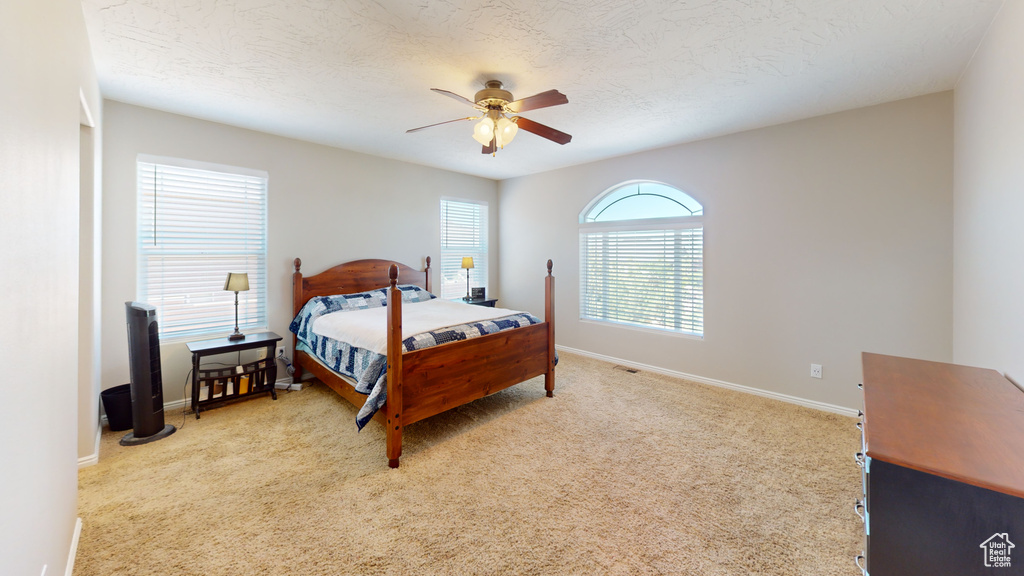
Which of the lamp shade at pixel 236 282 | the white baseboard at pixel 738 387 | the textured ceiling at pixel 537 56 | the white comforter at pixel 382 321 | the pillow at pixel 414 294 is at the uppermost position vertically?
the textured ceiling at pixel 537 56

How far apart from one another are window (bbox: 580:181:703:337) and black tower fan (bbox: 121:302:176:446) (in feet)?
13.7

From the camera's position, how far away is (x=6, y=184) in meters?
0.89

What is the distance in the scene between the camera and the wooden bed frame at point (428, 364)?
2375 millimetres

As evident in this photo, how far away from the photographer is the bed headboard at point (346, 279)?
3.86 m

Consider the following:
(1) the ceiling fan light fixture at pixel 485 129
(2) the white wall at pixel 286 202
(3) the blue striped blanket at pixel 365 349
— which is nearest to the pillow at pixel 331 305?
(3) the blue striped blanket at pixel 365 349

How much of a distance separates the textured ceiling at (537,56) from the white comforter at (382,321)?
68.0 inches

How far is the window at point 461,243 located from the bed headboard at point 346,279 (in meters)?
0.60

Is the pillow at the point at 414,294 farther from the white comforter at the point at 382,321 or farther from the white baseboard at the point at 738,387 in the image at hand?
the white baseboard at the point at 738,387

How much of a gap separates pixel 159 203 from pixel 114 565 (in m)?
2.76

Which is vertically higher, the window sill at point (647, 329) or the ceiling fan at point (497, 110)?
the ceiling fan at point (497, 110)

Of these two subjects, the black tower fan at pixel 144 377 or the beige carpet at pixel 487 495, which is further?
the black tower fan at pixel 144 377

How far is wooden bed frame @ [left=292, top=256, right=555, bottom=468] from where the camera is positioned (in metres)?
2.38

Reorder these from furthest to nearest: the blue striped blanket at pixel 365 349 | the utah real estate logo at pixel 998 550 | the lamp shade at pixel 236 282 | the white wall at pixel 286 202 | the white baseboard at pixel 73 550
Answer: the lamp shade at pixel 236 282 < the white wall at pixel 286 202 < the blue striped blanket at pixel 365 349 < the white baseboard at pixel 73 550 < the utah real estate logo at pixel 998 550

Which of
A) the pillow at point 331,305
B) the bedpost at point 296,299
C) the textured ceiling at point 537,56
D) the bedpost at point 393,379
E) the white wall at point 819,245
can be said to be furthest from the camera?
the bedpost at point 296,299
